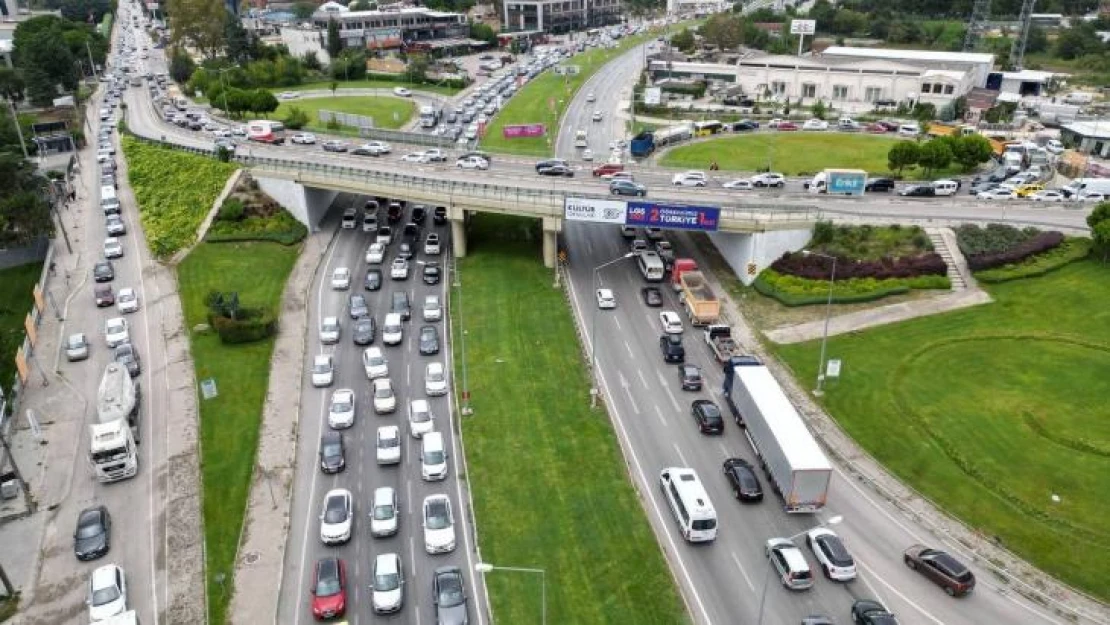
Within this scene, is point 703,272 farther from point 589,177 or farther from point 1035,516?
point 1035,516

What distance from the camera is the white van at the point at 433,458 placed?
44.9m

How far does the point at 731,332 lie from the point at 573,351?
1320 cm

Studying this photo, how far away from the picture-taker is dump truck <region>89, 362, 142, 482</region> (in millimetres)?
44844

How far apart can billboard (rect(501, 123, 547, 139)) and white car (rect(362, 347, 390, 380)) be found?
6488cm

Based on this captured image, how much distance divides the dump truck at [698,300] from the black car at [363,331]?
2623 cm

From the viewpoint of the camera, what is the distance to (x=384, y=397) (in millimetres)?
52344

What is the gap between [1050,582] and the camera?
3728cm

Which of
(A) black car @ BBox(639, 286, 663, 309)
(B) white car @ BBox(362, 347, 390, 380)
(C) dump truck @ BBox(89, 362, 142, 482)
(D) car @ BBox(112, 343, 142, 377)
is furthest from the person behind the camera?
(A) black car @ BBox(639, 286, 663, 309)

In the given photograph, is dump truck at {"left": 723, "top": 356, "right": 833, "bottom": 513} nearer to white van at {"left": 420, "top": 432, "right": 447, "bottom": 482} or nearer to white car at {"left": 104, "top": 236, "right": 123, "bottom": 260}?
white van at {"left": 420, "top": 432, "right": 447, "bottom": 482}

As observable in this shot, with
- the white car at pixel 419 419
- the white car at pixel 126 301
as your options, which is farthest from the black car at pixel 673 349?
the white car at pixel 126 301

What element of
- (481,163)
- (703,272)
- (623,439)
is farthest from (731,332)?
(481,163)

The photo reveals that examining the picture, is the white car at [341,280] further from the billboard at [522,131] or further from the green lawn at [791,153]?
the billboard at [522,131]

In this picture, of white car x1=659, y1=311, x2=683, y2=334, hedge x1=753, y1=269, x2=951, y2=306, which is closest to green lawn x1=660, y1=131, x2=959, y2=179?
hedge x1=753, y1=269, x2=951, y2=306

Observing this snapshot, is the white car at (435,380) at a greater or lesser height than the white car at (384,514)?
greater
